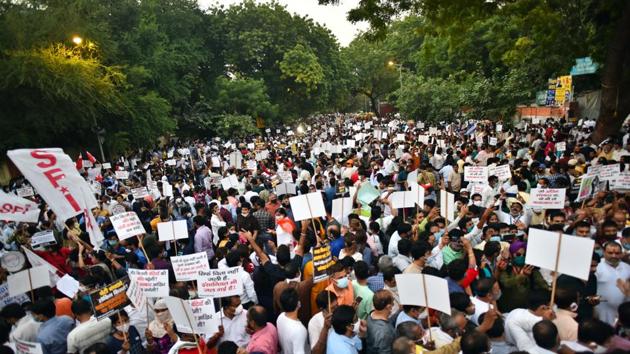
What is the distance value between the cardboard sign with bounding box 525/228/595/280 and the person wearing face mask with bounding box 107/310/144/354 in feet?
13.8

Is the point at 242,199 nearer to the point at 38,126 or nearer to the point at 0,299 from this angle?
the point at 0,299

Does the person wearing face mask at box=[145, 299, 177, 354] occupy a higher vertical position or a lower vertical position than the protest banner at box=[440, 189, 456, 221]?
lower

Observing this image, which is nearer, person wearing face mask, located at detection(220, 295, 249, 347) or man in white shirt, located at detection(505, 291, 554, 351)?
man in white shirt, located at detection(505, 291, 554, 351)

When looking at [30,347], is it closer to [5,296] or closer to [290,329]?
[5,296]

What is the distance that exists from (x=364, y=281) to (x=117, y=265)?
13.7 ft

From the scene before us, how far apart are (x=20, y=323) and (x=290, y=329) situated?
3.22 m

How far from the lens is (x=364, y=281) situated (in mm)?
5066

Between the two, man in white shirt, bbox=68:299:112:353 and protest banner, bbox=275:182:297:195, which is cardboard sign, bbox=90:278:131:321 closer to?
man in white shirt, bbox=68:299:112:353

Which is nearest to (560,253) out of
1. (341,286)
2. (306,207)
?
(341,286)

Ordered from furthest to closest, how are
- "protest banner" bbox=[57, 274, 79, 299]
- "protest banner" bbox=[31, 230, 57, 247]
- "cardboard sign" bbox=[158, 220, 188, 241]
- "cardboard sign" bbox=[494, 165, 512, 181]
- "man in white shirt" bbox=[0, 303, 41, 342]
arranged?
"cardboard sign" bbox=[494, 165, 512, 181] → "protest banner" bbox=[31, 230, 57, 247] → "cardboard sign" bbox=[158, 220, 188, 241] → "protest banner" bbox=[57, 274, 79, 299] → "man in white shirt" bbox=[0, 303, 41, 342]

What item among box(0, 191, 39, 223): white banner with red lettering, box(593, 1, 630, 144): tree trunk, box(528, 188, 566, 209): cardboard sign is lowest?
box(528, 188, 566, 209): cardboard sign

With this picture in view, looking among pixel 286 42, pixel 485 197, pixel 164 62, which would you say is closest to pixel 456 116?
pixel 286 42

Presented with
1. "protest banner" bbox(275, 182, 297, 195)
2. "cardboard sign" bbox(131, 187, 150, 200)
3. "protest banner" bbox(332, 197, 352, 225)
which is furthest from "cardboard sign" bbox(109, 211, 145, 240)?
"protest banner" bbox(275, 182, 297, 195)

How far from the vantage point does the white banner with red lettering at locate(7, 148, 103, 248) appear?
230 inches
